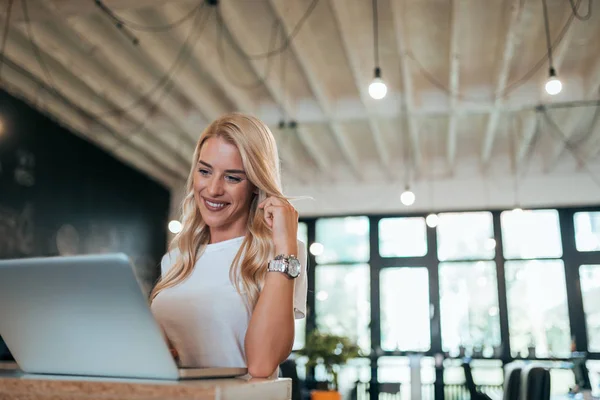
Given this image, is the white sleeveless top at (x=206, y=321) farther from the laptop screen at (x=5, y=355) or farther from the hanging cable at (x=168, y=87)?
the hanging cable at (x=168, y=87)

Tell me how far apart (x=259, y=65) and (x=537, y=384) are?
4328 millimetres

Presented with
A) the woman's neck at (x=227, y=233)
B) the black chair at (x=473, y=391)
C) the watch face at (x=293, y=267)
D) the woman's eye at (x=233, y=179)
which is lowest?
the black chair at (x=473, y=391)

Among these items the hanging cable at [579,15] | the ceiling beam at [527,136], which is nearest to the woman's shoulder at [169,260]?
the hanging cable at [579,15]

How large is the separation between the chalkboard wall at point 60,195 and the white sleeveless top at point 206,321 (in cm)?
465

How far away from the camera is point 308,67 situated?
586cm

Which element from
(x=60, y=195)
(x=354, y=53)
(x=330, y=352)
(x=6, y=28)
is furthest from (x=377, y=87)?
(x=330, y=352)

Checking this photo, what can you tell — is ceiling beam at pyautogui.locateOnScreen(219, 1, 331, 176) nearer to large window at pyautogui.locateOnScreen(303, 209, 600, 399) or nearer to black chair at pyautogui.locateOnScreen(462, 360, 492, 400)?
large window at pyautogui.locateOnScreen(303, 209, 600, 399)

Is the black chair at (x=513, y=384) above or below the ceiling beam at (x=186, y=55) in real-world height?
below

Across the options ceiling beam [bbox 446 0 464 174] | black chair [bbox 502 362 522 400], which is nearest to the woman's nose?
black chair [bbox 502 362 522 400]

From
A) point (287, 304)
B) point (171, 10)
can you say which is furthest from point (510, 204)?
point (287, 304)

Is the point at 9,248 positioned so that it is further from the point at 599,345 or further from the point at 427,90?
the point at 599,345

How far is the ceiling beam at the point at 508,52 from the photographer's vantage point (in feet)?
15.5

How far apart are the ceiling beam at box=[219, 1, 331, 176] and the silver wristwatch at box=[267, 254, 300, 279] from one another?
4295mm

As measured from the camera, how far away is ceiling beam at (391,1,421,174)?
15.9 feet
